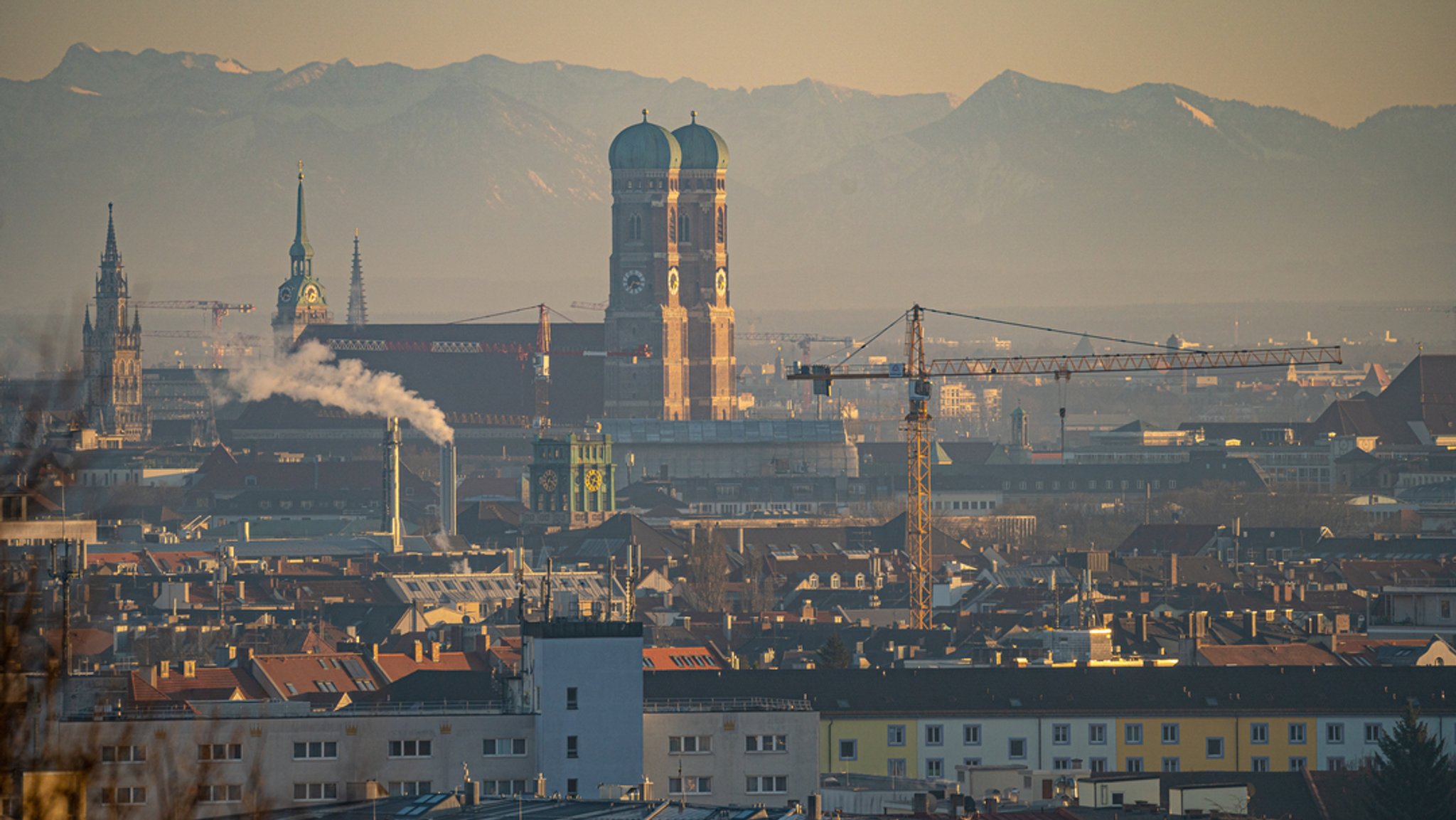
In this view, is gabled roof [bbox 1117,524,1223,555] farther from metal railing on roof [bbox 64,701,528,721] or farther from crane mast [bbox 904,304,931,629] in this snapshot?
metal railing on roof [bbox 64,701,528,721]

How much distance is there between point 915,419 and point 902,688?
52947mm

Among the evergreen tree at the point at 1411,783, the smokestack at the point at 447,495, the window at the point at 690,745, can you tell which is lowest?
the evergreen tree at the point at 1411,783

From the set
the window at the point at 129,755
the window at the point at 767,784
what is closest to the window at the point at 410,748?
the window at the point at 129,755

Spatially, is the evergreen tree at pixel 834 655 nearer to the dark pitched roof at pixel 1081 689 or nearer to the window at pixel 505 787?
the dark pitched roof at pixel 1081 689

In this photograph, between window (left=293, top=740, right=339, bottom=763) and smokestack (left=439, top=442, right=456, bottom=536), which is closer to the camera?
window (left=293, top=740, right=339, bottom=763)

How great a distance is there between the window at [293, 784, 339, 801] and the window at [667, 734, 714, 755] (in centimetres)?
497

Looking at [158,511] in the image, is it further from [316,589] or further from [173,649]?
[173,649]

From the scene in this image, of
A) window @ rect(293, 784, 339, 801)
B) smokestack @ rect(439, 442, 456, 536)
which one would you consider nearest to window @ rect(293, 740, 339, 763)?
window @ rect(293, 784, 339, 801)

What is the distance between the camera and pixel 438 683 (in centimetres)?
6719

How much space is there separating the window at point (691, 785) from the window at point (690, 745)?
42 centimetres

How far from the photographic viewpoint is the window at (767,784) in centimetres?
5062

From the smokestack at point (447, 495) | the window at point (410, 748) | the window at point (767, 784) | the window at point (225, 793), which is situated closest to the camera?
the window at point (225, 793)

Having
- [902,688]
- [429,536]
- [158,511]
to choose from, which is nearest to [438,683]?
[902,688]

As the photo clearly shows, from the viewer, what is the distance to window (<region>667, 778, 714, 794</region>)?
50.1m
